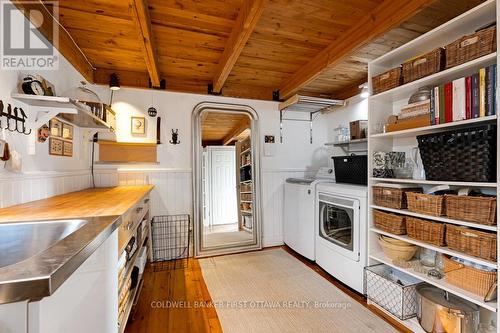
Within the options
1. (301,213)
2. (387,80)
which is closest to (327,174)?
(301,213)

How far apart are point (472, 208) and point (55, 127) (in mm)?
2763

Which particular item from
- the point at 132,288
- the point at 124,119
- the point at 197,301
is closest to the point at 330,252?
the point at 197,301

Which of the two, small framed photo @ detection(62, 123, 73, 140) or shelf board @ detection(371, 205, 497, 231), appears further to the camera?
small framed photo @ detection(62, 123, 73, 140)

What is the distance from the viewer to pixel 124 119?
263 cm

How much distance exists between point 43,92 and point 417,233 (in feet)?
8.31

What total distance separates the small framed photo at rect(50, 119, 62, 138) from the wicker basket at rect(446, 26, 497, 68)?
2.67m

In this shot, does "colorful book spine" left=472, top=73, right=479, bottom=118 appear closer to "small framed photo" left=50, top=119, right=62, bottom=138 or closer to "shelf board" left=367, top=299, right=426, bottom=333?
"shelf board" left=367, top=299, right=426, bottom=333

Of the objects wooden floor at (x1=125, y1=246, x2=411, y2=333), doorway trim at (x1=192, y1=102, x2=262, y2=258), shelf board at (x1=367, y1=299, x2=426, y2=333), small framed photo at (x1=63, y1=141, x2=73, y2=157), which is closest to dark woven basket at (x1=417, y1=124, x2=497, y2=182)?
shelf board at (x1=367, y1=299, x2=426, y2=333)

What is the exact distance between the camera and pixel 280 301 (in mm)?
1890

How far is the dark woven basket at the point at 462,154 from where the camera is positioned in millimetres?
1180

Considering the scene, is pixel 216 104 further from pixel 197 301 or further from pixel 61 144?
pixel 197 301

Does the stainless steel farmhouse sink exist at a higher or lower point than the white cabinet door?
higher

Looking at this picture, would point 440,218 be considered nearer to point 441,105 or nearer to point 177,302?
point 441,105

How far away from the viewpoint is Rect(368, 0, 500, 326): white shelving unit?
121cm
